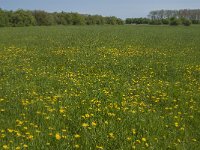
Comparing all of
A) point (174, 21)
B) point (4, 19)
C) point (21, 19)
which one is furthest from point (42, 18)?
point (174, 21)

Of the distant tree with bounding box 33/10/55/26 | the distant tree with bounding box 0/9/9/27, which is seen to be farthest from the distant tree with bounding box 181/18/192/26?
the distant tree with bounding box 0/9/9/27

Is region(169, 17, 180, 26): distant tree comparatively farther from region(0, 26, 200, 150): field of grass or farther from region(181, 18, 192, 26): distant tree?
region(0, 26, 200, 150): field of grass

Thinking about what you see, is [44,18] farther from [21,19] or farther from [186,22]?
[186,22]

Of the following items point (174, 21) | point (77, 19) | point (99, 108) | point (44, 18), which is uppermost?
point (44, 18)

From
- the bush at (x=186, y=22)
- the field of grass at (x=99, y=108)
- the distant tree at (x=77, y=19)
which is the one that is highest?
the distant tree at (x=77, y=19)

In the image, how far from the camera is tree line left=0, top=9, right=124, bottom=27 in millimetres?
80312

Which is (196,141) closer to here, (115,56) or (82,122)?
(82,122)

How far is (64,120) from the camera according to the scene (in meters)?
6.32

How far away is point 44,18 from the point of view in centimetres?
9025

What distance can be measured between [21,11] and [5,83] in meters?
78.6

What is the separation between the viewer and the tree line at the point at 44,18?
80312 mm

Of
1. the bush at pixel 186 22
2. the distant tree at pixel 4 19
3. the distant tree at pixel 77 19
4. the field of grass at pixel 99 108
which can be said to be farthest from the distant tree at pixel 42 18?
the field of grass at pixel 99 108

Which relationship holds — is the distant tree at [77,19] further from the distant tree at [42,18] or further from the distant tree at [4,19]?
the distant tree at [4,19]

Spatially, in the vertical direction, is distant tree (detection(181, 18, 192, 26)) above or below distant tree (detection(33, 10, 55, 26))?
below
